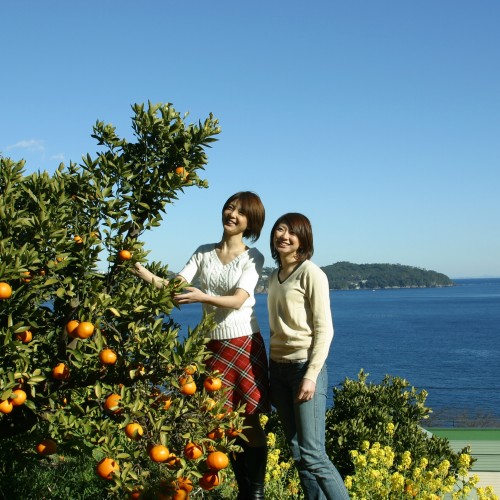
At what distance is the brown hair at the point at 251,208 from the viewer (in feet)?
12.5

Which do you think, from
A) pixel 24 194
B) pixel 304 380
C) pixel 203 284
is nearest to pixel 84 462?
pixel 203 284

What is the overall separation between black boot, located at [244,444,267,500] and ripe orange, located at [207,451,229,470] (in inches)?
39.2

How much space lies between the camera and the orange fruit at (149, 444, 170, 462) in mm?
2762

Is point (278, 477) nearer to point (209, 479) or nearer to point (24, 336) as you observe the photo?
point (209, 479)

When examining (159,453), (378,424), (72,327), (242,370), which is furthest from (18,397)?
(378,424)

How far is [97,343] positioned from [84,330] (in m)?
0.11

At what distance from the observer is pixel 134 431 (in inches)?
110

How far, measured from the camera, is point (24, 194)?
3076 mm

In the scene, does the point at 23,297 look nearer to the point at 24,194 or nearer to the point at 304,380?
the point at 24,194

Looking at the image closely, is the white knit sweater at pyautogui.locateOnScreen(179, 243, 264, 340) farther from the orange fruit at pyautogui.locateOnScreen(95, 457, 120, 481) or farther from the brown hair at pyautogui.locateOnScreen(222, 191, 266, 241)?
the orange fruit at pyautogui.locateOnScreen(95, 457, 120, 481)

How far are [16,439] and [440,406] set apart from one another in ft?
106

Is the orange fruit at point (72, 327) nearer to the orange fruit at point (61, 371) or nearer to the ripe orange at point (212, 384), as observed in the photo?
the orange fruit at point (61, 371)

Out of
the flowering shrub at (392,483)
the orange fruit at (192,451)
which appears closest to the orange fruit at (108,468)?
the orange fruit at (192,451)

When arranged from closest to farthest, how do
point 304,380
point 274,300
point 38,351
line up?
point 38,351 < point 304,380 < point 274,300
